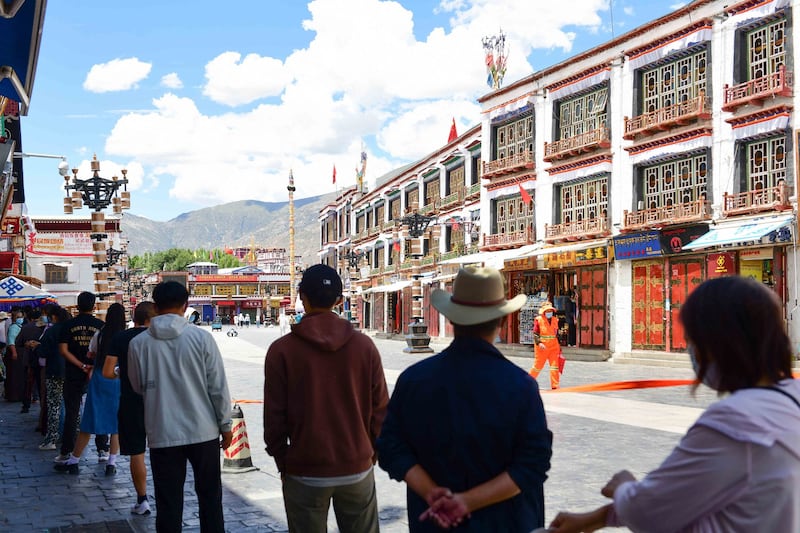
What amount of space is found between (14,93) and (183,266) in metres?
125

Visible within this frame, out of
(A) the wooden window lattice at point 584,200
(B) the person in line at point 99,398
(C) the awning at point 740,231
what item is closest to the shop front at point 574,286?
(A) the wooden window lattice at point 584,200

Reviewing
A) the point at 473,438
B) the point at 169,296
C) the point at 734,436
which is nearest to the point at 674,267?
the point at 169,296

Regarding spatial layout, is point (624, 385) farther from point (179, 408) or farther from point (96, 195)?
point (96, 195)

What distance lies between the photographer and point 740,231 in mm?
20625

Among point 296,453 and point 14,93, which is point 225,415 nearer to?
point 296,453

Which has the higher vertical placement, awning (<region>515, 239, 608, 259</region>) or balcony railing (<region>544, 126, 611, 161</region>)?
balcony railing (<region>544, 126, 611, 161</region>)

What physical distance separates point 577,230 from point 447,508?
2553 centimetres

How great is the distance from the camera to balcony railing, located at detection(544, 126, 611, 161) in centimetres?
2642

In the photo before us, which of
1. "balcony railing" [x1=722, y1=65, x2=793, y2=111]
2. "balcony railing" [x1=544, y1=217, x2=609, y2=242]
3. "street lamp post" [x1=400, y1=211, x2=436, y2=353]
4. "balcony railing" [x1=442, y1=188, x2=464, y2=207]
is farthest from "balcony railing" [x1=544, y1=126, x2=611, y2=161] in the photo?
"balcony railing" [x1=442, y1=188, x2=464, y2=207]

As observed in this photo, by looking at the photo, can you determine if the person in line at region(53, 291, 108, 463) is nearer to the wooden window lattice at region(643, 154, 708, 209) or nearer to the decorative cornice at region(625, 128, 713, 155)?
the wooden window lattice at region(643, 154, 708, 209)

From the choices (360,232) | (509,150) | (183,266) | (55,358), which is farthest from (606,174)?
(183,266)

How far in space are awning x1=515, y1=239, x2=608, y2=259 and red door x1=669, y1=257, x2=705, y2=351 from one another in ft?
9.72

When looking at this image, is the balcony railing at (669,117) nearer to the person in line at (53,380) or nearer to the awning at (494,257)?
the awning at (494,257)

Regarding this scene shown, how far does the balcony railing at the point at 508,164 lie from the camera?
3073 centimetres
